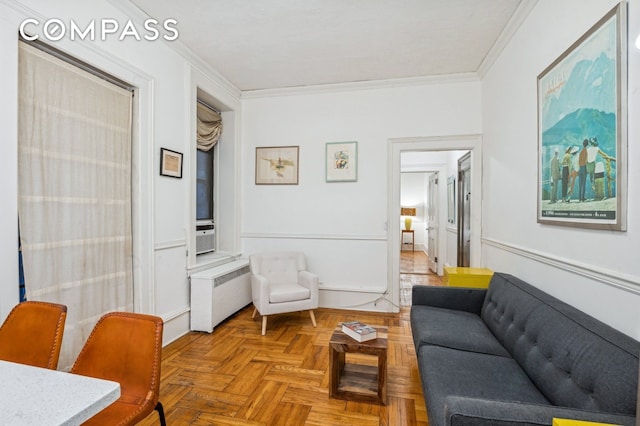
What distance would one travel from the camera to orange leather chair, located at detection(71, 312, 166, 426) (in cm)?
125

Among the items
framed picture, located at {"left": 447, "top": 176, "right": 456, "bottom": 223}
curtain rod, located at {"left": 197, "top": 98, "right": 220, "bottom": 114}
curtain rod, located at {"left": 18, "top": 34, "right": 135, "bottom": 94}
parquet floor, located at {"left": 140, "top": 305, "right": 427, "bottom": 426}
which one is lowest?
parquet floor, located at {"left": 140, "top": 305, "right": 427, "bottom": 426}

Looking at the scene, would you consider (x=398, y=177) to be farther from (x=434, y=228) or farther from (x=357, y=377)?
(x=434, y=228)

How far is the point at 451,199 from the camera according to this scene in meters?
5.46

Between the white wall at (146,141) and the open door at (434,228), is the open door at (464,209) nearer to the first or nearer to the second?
the open door at (434,228)

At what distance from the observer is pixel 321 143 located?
13.3ft

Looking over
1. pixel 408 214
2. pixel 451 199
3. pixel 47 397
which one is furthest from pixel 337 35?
pixel 408 214

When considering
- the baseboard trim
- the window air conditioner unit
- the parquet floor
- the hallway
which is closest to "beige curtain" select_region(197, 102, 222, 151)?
the window air conditioner unit

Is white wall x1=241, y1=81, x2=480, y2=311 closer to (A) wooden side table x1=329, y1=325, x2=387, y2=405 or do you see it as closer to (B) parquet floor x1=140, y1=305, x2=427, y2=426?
(B) parquet floor x1=140, y1=305, x2=427, y2=426

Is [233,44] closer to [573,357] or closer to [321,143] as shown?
[321,143]

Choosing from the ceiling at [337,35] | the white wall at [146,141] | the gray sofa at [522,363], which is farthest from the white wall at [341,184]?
the gray sofa at [522,363]

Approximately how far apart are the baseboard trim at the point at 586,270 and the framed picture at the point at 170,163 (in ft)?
10.2

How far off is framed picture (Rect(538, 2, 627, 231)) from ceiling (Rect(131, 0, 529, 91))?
100 centimetres

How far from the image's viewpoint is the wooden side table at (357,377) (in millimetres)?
2016

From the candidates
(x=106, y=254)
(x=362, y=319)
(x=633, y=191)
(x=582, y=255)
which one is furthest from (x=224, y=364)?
(x=633, y=191)
